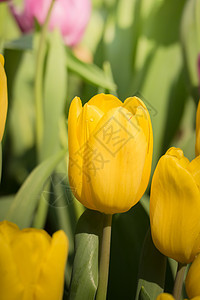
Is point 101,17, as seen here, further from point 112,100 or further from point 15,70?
point 112,100

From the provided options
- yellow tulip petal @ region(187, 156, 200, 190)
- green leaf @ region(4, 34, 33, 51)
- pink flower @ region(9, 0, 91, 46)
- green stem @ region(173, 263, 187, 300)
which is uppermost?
pink flower @ region(9, 0, 91, 46)

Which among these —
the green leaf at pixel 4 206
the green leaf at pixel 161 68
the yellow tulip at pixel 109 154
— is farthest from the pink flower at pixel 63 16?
the yellow tulip at pixel 109 154

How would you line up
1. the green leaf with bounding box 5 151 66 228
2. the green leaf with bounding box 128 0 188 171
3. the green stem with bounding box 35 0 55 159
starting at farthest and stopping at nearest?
the green leaf with bounding box 128 0 188 171, the green stem with bounding box 35 0 55 159, the green leaf with bounding box 5 151 66 228

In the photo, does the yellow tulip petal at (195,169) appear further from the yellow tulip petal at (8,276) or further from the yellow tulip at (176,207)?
the yellow tulip petal at (8,276)

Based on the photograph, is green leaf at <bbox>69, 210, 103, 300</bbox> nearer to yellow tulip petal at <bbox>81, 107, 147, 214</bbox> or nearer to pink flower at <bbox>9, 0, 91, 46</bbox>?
yellow tulip petal at <bbox>81, 107, 147, 214</bbox>

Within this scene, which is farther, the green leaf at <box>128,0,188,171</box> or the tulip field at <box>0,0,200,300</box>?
the green leaf at <box>128,0,188,171</box>

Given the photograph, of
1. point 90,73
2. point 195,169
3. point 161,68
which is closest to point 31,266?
point 195,169

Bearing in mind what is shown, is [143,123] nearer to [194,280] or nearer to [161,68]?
[194,280]

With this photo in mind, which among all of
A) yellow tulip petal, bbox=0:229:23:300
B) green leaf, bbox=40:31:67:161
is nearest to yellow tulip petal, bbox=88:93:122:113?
yellow tulip petal, bbox=0:229:23:300
